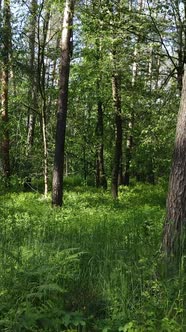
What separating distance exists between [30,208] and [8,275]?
7.21 meters

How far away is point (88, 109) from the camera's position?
24.1 m

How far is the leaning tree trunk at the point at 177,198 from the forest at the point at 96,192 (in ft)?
0.04

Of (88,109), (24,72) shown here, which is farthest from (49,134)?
(88,109)

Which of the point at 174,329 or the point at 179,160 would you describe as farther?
the point at 179,160

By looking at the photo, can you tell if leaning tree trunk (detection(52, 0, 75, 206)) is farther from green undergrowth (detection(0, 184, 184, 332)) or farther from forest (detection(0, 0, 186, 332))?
green undergrowth (detection(0, 184, 184, 332))

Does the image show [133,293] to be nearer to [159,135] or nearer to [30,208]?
[30,208]

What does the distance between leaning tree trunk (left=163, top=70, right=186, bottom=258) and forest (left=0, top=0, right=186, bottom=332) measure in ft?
0.04

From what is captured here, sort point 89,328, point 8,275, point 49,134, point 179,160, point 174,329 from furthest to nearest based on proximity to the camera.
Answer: point 49,134 → point 179,160 → point 8,275 → point 89,328 → point 174,329

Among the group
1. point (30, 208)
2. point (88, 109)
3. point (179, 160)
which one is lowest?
point (30, 208)

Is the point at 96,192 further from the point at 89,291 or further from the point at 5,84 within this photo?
the point at 89,291

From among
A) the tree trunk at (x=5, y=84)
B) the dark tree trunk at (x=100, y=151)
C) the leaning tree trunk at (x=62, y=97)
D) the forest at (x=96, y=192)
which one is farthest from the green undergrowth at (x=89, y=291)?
the dark tree trunk at (x=100, y=151)

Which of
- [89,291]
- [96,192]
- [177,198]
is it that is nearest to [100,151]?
[96,192]

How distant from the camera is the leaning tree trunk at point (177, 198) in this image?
451 cm

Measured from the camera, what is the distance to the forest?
3.67 metres
